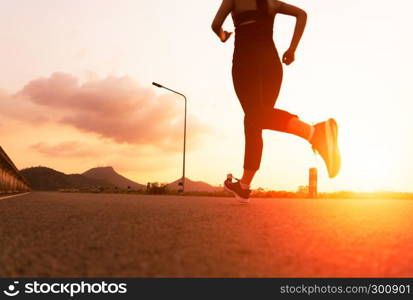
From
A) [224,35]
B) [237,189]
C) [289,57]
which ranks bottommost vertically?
[237,189]

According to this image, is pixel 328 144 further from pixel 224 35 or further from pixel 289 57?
pixel 224 35

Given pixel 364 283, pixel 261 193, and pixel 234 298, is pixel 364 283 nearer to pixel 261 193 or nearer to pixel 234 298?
pixel 234 298

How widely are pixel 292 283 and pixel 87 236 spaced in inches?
63.1

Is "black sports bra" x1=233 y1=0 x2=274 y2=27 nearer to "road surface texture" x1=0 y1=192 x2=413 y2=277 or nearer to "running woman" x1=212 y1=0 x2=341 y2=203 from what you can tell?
"running woman" x1=212 y1=0 x2=341 y2=203

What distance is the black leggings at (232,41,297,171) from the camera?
6.06 meters

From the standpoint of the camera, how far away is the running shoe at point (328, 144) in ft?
19.2

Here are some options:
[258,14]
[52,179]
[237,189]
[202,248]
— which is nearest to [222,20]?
[258,14]

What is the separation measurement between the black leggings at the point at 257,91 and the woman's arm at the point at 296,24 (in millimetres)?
155

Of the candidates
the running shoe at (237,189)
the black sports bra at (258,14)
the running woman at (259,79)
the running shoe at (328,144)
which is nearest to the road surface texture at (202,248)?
the running shoe at (328,144)

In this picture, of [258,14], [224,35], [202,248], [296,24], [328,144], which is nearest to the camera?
[202,248]

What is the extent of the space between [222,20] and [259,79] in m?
0.84

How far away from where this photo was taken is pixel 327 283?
2000 millimetres

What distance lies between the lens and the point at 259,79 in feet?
20.0

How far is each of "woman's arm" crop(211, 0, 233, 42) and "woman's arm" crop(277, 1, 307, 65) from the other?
63cm
